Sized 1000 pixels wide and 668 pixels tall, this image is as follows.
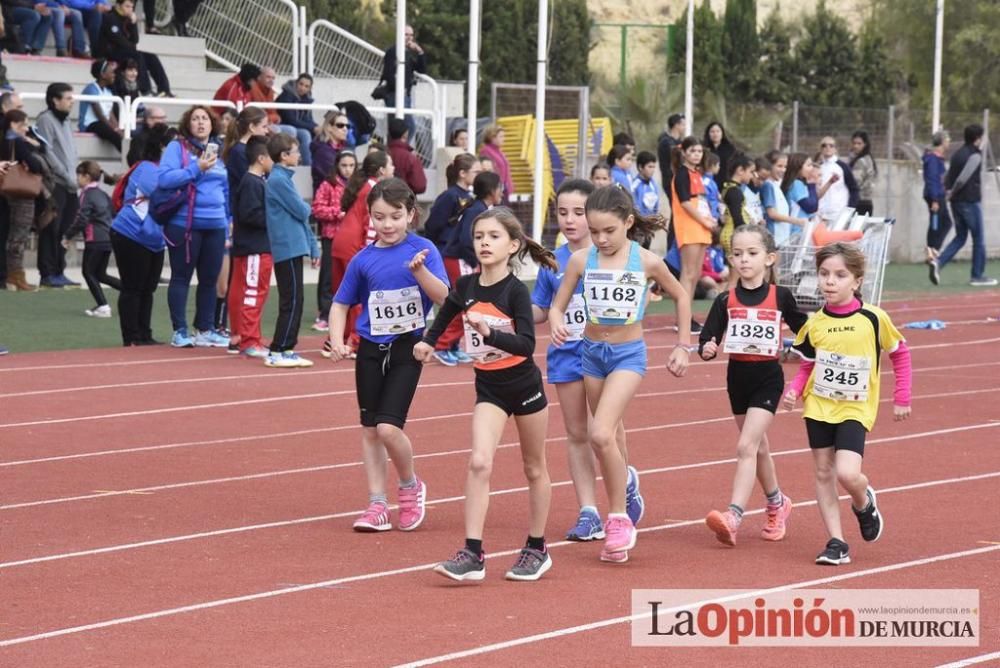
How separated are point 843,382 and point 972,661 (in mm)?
2112

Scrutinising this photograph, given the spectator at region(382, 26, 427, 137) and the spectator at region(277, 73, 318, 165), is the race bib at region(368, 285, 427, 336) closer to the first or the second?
the spectator at region(277, 73, 318, 165)

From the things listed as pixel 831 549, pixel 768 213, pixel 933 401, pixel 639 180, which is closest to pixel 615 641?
pixel 831 549

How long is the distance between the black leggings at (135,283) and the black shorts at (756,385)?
827 cm

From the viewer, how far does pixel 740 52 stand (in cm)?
5412

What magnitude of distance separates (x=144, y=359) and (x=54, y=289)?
17.2 ft

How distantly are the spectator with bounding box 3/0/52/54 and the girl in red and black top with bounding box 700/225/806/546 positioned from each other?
19.5m

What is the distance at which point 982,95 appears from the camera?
53594 mm

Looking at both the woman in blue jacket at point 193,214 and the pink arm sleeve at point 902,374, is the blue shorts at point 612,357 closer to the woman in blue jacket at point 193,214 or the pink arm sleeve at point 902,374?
the pink arm sleeve at point 902,374

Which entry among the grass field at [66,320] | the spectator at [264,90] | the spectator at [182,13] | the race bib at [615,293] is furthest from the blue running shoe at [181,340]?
the spectator at [182,13]

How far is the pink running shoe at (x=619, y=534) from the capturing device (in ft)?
26.2

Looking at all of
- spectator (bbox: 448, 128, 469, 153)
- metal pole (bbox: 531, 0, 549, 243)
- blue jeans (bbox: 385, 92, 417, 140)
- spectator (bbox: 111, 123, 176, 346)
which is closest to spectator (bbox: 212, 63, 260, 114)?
blue jeans (bbox: 385, 92, 417, 140)

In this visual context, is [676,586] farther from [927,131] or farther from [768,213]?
[927,131]

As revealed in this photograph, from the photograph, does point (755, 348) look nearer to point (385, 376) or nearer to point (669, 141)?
point (385, 376)

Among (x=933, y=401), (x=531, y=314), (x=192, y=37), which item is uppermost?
(x=192, y=37)
